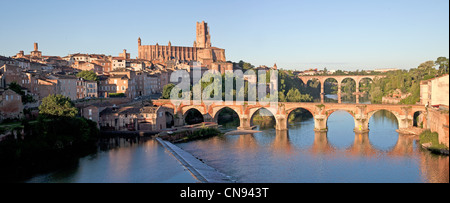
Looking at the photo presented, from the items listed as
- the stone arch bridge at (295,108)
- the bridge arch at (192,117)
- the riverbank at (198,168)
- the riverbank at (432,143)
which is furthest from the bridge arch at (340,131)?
the bridge arch at (192,117)

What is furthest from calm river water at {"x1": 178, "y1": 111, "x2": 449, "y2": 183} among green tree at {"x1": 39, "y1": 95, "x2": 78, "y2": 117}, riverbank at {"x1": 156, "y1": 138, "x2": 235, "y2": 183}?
green tree at {"x1": 39, "y1": 95, "x2": 78, "y2": 117}

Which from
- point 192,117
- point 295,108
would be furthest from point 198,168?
point 192,117

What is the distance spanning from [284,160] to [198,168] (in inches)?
211

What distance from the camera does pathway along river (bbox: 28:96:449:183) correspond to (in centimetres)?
1927

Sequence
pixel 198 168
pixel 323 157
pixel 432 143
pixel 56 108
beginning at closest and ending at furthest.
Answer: pixel 198 168
pixel 432 143
pixel 323 157
pixel 56 108

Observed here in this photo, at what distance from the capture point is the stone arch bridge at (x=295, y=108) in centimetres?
3134

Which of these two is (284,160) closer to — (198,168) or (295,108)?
(198,168)

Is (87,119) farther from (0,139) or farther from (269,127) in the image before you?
(269,127)

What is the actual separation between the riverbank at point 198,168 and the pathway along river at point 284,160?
1.67 feet

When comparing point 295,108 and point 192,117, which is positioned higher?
point 295,108

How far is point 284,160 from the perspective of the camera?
23406 mm

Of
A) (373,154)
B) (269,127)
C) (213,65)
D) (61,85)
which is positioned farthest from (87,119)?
(213,65)

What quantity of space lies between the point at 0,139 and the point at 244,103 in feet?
65.0

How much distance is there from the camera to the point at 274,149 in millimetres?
26781
